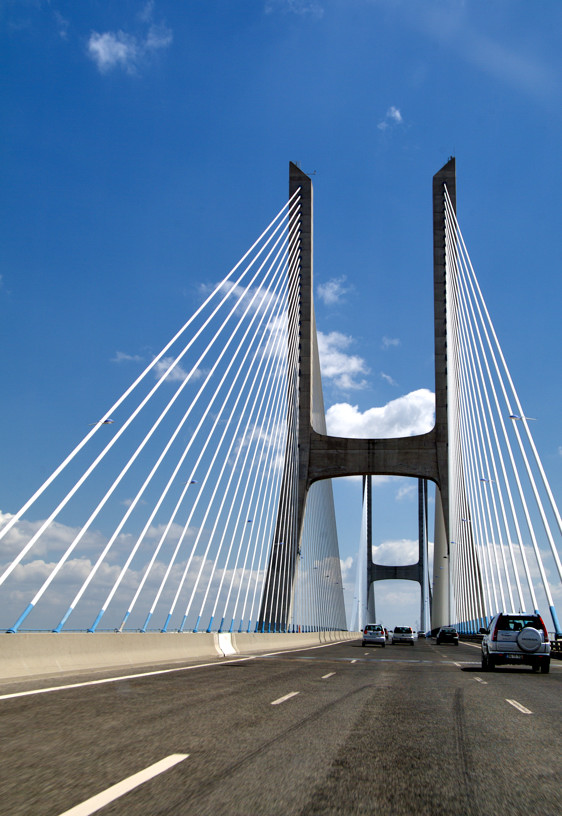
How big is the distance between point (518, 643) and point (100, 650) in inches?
385

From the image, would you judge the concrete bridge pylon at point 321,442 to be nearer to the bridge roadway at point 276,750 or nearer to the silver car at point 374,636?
the silver car at point 374,636

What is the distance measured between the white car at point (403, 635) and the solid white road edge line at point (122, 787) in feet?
150

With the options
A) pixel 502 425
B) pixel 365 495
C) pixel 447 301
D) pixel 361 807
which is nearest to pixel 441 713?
pixel 361 807

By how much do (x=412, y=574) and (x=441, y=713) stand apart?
104312 millimetres

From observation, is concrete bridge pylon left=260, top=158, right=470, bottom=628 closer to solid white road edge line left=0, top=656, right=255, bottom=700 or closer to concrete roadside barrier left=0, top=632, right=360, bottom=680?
concrete roadside barrier left=0, top=632, right=360, bottom=680

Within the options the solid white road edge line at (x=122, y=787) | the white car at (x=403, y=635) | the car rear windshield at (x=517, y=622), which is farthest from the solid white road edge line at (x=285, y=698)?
the white car at (x=403, y=635)

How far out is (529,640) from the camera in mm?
18672

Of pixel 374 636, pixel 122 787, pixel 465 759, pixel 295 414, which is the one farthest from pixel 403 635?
pixel 122 787

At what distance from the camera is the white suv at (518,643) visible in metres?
18.7

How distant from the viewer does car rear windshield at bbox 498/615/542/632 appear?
19.1 meters

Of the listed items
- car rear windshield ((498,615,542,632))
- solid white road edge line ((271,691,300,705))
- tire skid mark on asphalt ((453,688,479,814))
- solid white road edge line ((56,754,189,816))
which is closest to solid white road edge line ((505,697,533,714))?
tire skid mark on asphalt ((453,688,479,814))

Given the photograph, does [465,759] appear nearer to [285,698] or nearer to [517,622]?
[285,698]

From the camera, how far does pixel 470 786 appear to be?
5.14m

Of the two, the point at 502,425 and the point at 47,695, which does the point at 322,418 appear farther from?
the point at 47,695
